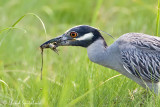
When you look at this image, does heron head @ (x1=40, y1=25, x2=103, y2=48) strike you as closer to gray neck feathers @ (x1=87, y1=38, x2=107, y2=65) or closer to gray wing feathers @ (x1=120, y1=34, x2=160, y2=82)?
gray neck feathers @ (x1=87, y1=38, x2=107, y2=65)

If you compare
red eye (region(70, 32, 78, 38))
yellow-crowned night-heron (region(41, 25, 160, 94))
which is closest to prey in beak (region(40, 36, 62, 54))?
yellow-crowned night-heron (region(41, 25, 160, 94))

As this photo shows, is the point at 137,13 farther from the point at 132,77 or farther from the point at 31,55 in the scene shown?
the point at 132,77

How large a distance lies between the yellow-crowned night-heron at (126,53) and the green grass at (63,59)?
0.20 meters

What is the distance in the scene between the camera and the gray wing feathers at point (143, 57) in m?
5.12

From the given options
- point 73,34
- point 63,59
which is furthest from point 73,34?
point 63,59

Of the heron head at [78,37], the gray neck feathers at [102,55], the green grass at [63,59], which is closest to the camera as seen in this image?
the green grass at [63,59]

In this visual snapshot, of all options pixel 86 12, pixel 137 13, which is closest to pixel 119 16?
pixel 137 13

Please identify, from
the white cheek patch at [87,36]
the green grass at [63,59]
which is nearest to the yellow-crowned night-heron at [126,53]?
the white cheek patch at [87,36]

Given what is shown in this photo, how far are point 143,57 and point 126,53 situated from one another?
A: 26cm

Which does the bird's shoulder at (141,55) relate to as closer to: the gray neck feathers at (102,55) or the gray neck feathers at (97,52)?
the gray neck feathers at (102,55)

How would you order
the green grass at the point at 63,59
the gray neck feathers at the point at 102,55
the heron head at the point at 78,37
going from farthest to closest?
the gray neck feathers at the point at 102,55 < the heron head at the point at 78,37 < the green grass at the point at 63,59

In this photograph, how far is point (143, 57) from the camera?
520 cm

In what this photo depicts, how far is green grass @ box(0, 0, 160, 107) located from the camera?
179 inches

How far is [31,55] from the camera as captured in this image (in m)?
7.37
